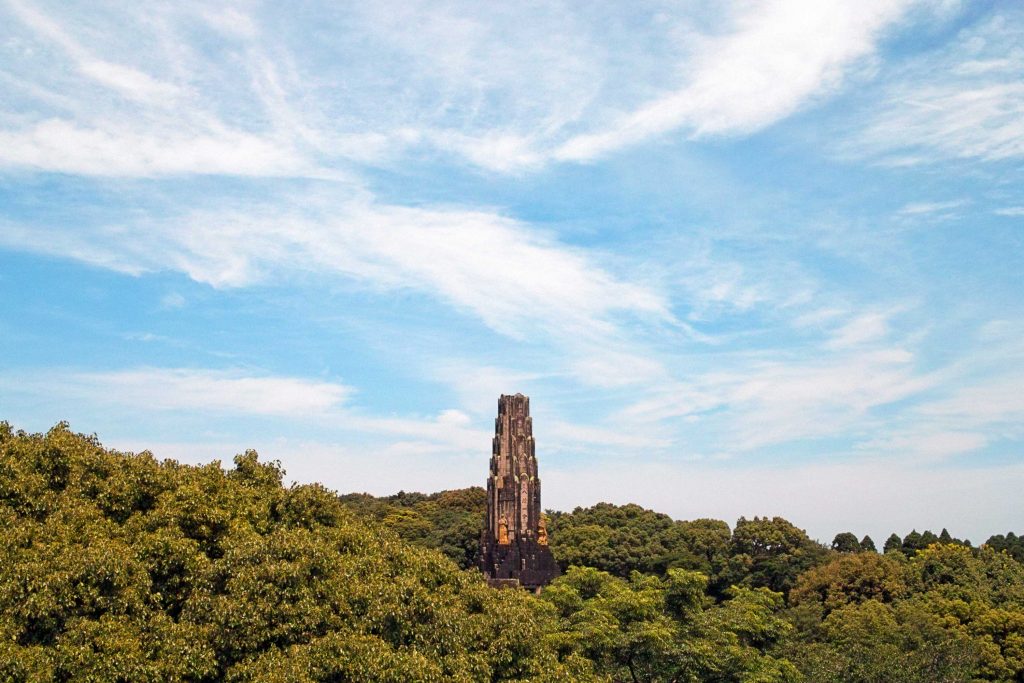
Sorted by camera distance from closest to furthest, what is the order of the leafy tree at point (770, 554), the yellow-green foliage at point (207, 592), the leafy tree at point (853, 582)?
1. the yellow-green foliage at point (207, 592)
2. the leafy tree at point (853, 582)
3. the leafy tree at point (770, 554)

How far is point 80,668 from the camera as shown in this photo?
16250 millimetres

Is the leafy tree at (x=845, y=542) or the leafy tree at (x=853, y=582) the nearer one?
the leafy tree at (x=853, y=582)

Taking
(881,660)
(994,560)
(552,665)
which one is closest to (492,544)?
(881,660)

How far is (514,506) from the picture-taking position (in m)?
52.2

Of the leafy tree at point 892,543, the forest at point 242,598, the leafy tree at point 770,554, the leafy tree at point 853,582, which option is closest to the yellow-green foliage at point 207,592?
the forest at point 242,598

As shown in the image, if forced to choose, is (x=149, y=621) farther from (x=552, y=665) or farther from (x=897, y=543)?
(x=897, y=543)

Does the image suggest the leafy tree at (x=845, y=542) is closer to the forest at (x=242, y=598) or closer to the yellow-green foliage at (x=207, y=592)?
the forest at (x=242, y=598)

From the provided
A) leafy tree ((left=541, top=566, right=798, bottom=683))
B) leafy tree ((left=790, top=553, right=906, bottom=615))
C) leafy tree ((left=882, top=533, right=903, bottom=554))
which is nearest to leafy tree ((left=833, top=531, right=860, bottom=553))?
leafy tree ((left=882, top=533, right=903, bottom=554))

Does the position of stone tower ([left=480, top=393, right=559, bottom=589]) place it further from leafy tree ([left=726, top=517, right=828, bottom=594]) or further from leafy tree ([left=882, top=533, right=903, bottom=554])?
leafy tree ([left=882, top=533, right=903, bottom=554])

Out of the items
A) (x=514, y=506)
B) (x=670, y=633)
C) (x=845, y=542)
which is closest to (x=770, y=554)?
(x=845, y=542)

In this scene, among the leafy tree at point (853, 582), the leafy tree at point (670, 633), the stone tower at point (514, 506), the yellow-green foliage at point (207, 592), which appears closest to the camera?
the yellow-green foliage at point (207, 592)

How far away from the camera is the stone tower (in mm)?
48969

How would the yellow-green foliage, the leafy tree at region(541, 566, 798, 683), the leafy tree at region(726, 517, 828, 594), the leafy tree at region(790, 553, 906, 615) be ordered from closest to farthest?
the yellow-green foliage
the leafy tree at region(541, 566, 798, 683)
the leafy tree at region(790, 553, 906, 615)
the leafy tree at region(726, 517, 828, 594)

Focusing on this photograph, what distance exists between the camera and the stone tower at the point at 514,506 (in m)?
49.0
